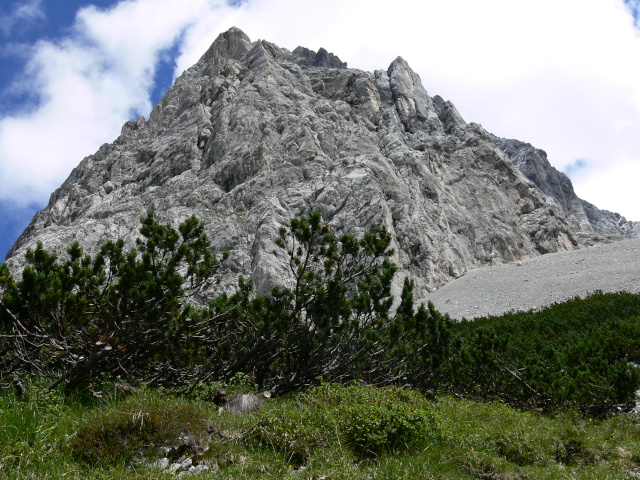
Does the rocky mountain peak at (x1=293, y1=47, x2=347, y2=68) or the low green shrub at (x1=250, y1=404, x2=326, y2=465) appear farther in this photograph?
the rocky mountain peak at (x1=293, y1=47, x2=347, y2=68)

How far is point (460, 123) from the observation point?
3063 inches

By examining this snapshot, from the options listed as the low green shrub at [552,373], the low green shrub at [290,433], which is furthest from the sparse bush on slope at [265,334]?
the low green shrub at [290,433]

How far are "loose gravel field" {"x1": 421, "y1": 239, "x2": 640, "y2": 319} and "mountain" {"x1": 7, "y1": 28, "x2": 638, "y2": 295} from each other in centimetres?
505

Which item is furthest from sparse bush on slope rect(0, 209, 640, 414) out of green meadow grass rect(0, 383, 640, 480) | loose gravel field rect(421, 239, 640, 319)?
loose gravel field rect(421, 239, 640, 319)

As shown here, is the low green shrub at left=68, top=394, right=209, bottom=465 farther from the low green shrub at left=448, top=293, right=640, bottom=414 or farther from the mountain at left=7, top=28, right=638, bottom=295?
the mountain at left=7, top=28, right=638, bottom=295

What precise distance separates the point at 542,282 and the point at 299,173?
28.3 meters

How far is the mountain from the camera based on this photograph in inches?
1804

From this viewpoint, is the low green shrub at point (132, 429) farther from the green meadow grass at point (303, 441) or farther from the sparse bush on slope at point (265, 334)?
the sparse bush on slope at point (265, 334)

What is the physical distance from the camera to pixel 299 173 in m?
50.7

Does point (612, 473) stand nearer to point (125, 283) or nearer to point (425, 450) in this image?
point (425, 450)

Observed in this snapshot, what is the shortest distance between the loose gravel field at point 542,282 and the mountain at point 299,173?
16.6ft

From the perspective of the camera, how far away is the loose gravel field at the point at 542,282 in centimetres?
3196

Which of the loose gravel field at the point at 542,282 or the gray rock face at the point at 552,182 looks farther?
the gray rock face at the point at 552,182

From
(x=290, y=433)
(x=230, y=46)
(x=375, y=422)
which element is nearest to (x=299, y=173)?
(x=230, y=46)
